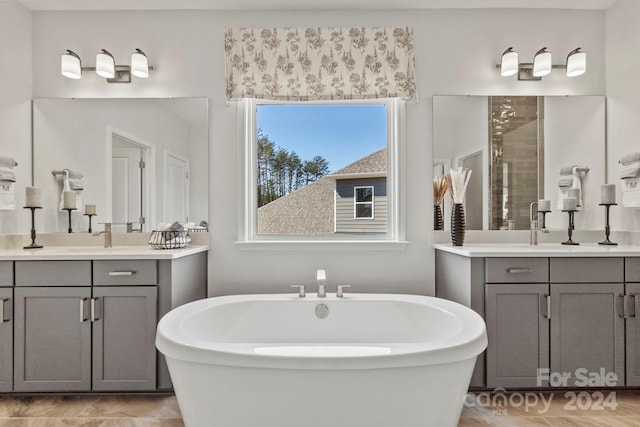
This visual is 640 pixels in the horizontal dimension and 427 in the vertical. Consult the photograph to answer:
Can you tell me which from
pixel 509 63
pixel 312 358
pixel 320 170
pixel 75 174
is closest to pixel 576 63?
pixel 509 63

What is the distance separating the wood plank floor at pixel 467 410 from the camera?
1842mm

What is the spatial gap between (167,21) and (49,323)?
200 centimetres

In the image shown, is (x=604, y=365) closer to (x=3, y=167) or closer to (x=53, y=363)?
(x=53, y=363)

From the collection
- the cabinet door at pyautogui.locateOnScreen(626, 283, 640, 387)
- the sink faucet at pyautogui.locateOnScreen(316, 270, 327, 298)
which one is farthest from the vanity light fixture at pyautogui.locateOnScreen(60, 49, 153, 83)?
the cabinet door at pyautogui.locateOnScreen(626, 283, 640, 387)

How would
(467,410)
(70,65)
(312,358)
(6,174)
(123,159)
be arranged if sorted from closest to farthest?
(312,358), (467,410), (6,174), (70,65), (123,159)

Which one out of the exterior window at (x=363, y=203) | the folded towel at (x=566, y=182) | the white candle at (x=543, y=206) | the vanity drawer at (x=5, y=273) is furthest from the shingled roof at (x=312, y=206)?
the vanity drawer at (x=5, y=273)

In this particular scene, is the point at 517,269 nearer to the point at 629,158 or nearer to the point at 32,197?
the point at 629,158

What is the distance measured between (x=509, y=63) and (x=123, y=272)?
2673mm

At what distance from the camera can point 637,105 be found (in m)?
2.34

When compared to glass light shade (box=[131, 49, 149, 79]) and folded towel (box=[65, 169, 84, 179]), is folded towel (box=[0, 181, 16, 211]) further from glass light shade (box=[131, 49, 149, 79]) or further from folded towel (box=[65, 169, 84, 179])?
glass light shade (box=[131, 49, 149, 79])

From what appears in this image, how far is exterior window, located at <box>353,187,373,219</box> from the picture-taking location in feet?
8.64

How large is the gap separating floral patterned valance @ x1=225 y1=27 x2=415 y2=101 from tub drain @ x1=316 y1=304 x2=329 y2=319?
1350 mm

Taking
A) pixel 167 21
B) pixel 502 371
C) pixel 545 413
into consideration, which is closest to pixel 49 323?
pixel 167 21

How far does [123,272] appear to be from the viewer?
6.61 feet
